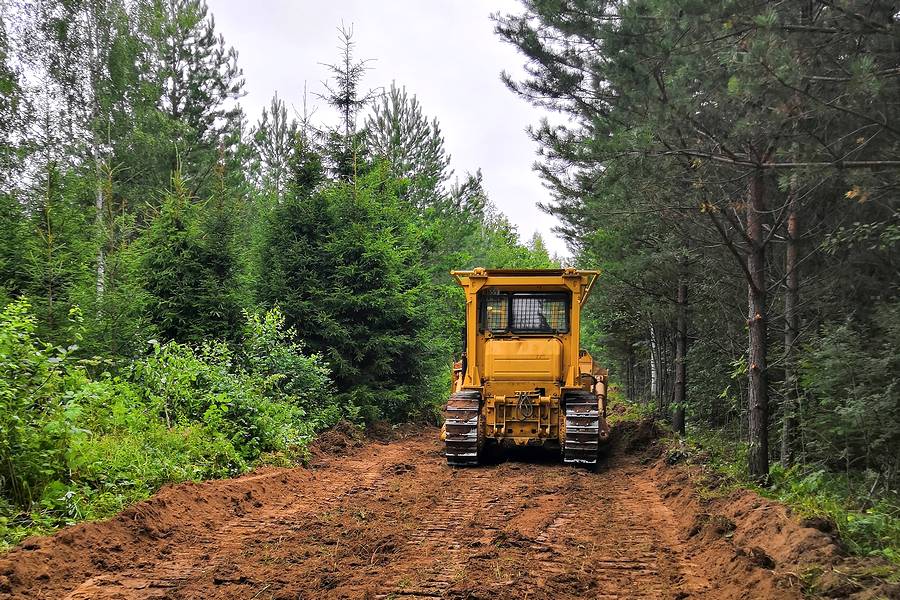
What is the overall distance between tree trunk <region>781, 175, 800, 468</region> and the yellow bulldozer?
9.74 ft

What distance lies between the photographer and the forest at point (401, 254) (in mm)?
6090

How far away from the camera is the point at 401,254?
51.8 ft

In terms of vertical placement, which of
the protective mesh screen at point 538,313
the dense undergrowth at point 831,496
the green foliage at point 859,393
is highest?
the protective mesh screen at point 538,313

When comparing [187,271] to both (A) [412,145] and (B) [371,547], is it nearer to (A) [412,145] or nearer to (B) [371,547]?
(B) [371,547]

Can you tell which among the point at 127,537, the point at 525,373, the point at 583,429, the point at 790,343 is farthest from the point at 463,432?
the point at 127,537

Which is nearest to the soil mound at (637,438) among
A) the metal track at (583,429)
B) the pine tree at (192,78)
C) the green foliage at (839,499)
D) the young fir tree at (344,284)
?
the metal track at (583,429)

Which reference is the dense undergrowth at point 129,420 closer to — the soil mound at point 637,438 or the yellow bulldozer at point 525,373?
the yellow bulldozer at point 525,373

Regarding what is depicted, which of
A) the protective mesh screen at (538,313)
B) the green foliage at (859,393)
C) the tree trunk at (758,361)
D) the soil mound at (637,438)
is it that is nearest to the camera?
the green foliage at (859,393)

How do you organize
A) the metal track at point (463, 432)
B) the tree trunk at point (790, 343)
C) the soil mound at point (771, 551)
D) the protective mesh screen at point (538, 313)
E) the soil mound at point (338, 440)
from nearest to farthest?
the soil mound at point (771, 551) → the tree trunk at point (790, 343) → the metal track at point (463, 432) → the soil mound at point (338, 440) → the protective mesh screen at point (538, 313)

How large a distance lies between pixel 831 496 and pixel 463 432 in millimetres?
5641

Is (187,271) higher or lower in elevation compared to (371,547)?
higher

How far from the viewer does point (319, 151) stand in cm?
1583

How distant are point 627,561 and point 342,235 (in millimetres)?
10946

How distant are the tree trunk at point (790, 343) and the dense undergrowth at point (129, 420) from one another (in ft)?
22.1
